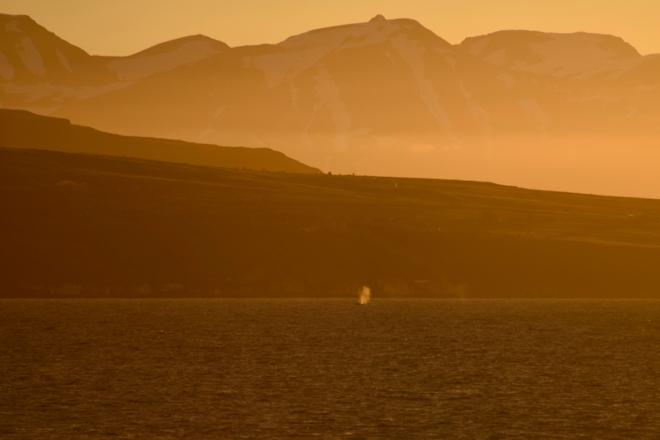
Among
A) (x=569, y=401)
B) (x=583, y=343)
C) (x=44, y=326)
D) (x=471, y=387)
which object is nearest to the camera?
(x=569, y=401)

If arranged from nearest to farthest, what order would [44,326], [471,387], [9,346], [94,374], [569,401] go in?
1. [569,401]
2. [471,387]
3. [94,374]
4. [9,346]
5. [44,326]

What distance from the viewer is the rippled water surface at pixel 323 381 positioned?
270ft

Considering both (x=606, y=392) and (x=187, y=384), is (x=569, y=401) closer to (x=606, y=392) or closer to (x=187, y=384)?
(x=606, y=392)

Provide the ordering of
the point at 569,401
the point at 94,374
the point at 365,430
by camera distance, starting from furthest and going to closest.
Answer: the point at 94,374 < the point at 569,401 < the point at 365,430

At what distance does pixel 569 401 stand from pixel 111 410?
32152 mm

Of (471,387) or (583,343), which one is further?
(583,343)

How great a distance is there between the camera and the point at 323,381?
109375 mm

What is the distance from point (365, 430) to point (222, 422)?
9249mm

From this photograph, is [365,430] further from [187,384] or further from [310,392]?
[187,384]

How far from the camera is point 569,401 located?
96.8 m

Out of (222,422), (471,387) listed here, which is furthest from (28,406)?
(471,387)

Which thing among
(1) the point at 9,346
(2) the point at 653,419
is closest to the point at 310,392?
(2) the point at 653,419

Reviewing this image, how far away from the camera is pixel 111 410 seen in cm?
8850

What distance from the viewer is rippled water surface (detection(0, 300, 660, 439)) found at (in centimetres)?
8231
